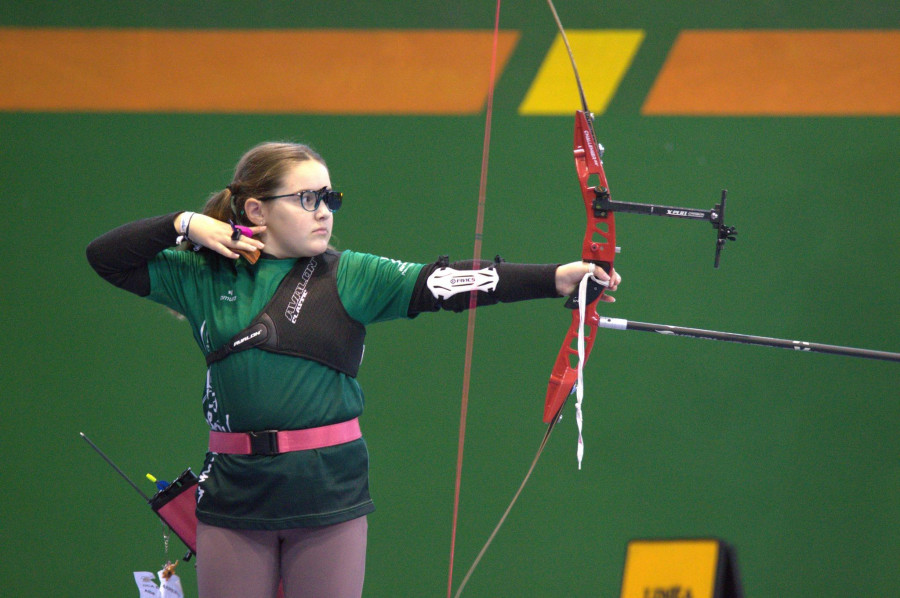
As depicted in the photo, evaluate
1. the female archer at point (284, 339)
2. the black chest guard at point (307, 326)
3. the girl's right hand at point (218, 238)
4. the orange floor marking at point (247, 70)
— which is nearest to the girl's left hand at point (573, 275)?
the female archer at point (284, 339)

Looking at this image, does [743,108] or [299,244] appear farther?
[743,108]

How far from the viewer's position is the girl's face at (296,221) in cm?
164

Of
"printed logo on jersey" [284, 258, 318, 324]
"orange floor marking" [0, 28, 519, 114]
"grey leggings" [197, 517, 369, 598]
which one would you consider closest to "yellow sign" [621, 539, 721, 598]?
"grey leggings" [197, 517, 369, 598]

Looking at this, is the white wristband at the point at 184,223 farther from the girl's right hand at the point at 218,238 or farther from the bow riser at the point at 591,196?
the bow riser at the point at 591,196

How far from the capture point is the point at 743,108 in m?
2.64

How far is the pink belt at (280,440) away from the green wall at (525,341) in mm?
1118

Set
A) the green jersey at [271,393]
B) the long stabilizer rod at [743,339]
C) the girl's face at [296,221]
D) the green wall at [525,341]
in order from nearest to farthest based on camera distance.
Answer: the green jersey at [271,393], the girl's face at [296,221], the long stabilizer rod at [743,339], the green wall at [525,341]

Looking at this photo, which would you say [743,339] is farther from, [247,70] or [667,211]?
[247,70]

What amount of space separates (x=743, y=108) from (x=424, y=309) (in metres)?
1.50

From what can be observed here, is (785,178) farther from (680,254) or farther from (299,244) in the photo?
(299,244)

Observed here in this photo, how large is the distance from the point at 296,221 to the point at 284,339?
0.76 ft

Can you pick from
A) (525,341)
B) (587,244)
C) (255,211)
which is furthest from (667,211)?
(525,341)

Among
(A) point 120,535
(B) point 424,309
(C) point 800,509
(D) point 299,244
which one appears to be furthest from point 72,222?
(C) point 800,509

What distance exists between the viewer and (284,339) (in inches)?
61.7
